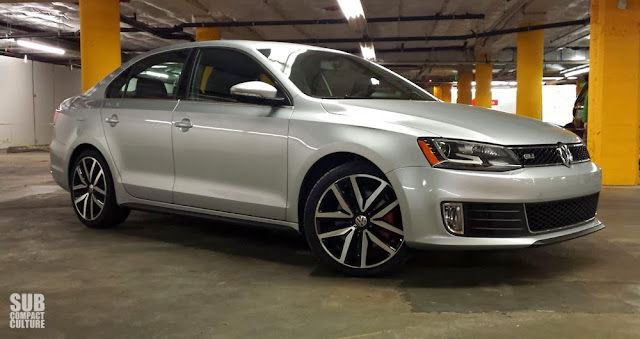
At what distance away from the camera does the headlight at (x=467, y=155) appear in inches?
120

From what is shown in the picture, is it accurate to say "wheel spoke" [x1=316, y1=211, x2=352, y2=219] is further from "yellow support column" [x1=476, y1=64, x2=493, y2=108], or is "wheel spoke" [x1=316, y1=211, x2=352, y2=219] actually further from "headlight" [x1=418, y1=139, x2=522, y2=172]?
"yellow support column" [x1=476, y1=64, x2=493, y2=108]

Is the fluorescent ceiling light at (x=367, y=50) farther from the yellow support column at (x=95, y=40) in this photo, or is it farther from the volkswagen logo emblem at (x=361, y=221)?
the volkswagen logo emblem at (x=361, y=221)

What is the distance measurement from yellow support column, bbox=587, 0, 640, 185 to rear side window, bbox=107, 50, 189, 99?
6.70 m

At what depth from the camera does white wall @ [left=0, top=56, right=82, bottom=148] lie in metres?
20.6

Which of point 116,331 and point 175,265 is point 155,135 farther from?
point 116,331

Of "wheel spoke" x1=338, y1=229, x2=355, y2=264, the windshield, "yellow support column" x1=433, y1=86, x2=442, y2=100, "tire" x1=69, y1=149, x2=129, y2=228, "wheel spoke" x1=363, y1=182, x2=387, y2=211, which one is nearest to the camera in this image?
"wheel spoke" x1=363, y1=182, x2=387, y2=211

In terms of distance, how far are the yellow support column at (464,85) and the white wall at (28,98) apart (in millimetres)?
18276

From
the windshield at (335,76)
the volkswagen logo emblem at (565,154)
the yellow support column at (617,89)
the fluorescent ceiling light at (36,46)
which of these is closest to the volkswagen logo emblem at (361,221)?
the windshield at (335,76)

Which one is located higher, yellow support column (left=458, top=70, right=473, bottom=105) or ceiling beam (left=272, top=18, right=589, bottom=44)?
→ ceiling beam (left=272, top=18, right=589, bottom=44)

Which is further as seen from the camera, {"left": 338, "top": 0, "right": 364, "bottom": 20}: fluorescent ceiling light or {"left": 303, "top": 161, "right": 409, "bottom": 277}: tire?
{"left": 338, "top": 0, "right": 364, "bottom": 20}: fluorescent ceiling light

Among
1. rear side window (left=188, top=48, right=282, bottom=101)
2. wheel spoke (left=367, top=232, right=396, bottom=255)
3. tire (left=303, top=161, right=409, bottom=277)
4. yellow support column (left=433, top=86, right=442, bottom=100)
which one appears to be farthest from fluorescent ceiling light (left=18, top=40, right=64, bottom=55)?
yellow support column (left=433, top=86, right=442, bottom=100)

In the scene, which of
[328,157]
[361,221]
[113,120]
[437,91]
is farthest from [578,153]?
[437,91]

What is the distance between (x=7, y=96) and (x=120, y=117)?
734 inches

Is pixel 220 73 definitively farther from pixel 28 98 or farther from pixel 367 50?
pixel 28 98
